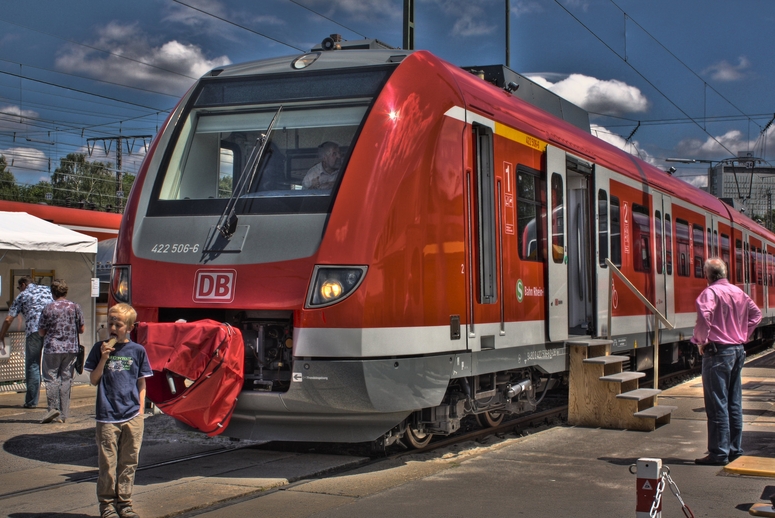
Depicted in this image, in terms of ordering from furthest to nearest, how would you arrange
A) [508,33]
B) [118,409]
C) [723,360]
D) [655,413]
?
[508,33] < [655,413] < [723,360] < [118,409]

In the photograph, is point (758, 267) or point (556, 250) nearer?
point (556, 250)

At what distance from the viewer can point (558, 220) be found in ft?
31.8

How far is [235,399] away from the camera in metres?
6.85

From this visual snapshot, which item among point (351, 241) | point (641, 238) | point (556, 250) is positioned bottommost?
point (351, 241)

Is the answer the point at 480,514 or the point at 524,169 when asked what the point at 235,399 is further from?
the point at 524,169

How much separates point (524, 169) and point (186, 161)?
330 cm

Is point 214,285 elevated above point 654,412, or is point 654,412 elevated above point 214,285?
point 214,285

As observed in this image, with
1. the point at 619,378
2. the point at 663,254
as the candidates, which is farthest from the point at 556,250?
the point at 663,254

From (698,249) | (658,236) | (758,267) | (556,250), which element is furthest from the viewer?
(758,267)

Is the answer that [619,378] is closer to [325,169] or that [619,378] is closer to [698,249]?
[325,169]

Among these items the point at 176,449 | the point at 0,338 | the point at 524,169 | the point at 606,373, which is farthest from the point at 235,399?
the point at 0,338

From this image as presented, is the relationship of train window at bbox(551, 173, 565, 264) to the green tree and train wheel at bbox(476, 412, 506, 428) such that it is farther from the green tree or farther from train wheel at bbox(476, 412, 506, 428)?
the green tree

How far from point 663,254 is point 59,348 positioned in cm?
875

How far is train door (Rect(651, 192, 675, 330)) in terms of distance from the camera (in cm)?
1334
